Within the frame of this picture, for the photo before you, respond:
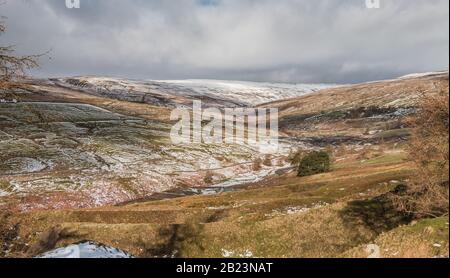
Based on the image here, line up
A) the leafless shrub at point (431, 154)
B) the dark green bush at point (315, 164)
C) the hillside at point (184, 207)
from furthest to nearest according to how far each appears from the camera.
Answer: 1. the dark green bush at point (315, 164)
2. the hillside at point (184, 207)
3. the leafless shrub at point (431, 154)

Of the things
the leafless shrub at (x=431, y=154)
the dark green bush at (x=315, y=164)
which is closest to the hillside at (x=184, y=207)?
Result: the leafless shrub at (x=431, y=154)

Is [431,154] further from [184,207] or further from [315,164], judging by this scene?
[315,164]

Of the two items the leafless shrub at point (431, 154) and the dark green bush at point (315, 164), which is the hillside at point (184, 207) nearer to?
the leafless shrub at point (431, 154)

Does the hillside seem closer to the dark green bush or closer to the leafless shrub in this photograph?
the leafless shrub

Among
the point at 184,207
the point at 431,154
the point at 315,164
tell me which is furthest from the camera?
the point at 315,164

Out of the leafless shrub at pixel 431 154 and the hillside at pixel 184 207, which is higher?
the leafless shrub at pixel 431 154

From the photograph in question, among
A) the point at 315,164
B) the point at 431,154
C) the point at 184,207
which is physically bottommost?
the point at 184,207

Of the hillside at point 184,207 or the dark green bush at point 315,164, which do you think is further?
the dark green bush at point 315,164

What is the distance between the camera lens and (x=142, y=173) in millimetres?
155000

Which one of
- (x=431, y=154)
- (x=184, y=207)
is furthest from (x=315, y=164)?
(x=431, y=154)

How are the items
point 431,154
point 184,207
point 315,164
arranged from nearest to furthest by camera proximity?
1. point 431,154
2. point 184,207
3. point 315,164

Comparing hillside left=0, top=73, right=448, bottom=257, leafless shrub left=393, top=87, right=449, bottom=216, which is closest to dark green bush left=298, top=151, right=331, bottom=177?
hillside left=0, top=73, right=448, bottom=257

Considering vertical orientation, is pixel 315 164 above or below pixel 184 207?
above
